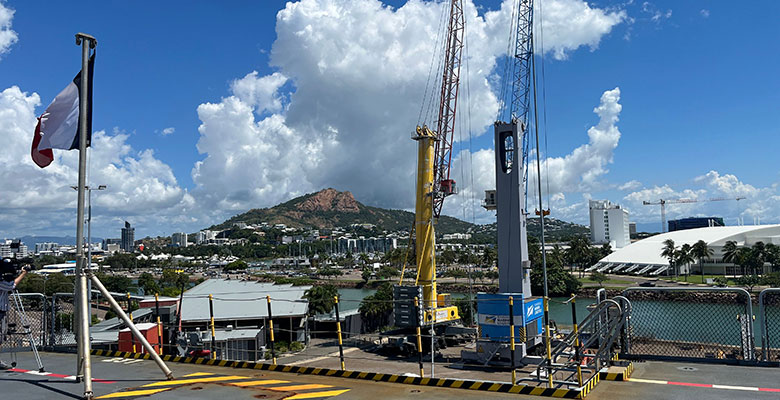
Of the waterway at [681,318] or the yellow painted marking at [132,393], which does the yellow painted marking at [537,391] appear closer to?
the yellow painted marking at [132,393]

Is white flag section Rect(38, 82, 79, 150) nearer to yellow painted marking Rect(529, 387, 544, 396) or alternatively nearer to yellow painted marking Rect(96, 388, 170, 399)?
yellow painted marking Rect(96, 388, 170, 399)

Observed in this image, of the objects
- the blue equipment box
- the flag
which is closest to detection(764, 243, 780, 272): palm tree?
the blue equipment box

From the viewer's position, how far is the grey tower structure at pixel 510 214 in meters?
20.0

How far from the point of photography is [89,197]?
23844 millimetres

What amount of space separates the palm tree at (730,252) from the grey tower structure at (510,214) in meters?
81.7

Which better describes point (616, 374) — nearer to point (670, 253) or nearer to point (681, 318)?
point (681, 318)

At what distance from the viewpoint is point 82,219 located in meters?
7.47

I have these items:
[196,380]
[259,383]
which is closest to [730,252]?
[259,383]

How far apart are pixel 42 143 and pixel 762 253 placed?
9356cm

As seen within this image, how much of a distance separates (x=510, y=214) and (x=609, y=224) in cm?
17245

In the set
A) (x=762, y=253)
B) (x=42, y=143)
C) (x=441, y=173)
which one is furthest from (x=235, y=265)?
(x=42, y=143)

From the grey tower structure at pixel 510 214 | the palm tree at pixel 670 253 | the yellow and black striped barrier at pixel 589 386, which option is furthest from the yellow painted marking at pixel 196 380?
the palm tree at pixel 670 253

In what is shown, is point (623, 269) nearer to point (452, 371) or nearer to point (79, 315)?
point (452, 371)

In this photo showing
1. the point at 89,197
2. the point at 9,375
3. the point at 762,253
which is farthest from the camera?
the point at 762,253
